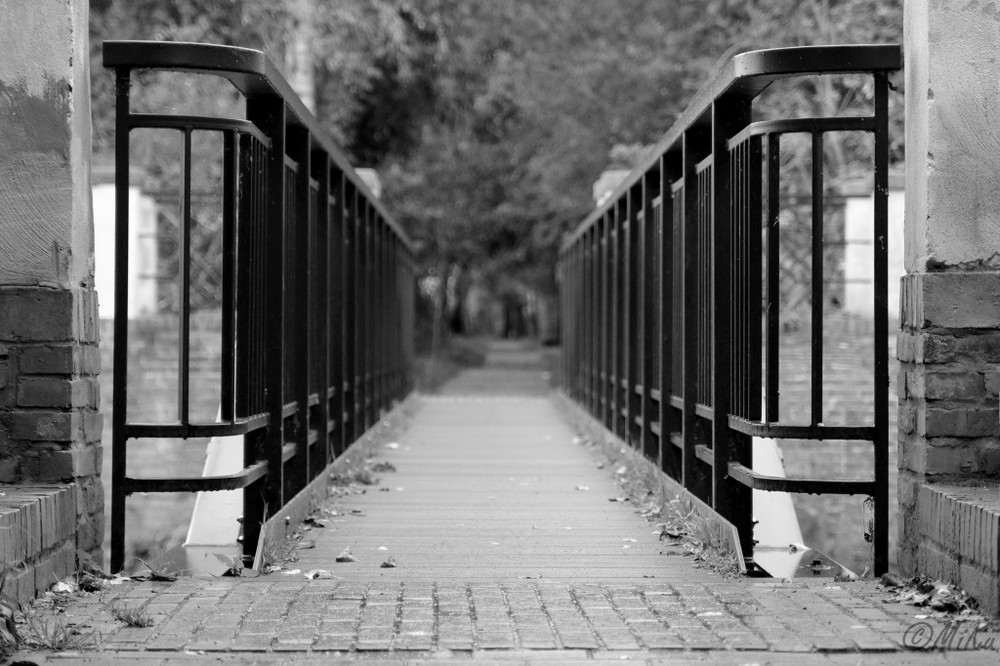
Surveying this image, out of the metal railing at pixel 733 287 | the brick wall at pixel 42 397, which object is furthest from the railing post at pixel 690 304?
the brick wall at pixel 42 397

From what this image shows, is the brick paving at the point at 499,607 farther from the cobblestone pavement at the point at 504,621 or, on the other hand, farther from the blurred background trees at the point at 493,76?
the blurred background trees at the point at 493,76

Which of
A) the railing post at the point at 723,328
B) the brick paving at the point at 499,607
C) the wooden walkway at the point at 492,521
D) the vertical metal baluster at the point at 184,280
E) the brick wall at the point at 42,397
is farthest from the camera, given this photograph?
the railing post at the point at 723,328

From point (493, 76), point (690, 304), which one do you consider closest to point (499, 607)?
Result: point (690, 304)

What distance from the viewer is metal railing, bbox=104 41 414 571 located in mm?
5977

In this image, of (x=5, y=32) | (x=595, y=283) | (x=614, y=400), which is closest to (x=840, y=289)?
(x=595, y=283)

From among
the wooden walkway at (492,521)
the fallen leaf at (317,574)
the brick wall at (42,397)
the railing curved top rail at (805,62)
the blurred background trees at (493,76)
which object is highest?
the blurred background trees at (493,76)

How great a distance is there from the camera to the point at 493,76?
2530 cm

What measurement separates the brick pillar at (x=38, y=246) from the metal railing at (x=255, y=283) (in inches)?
10.7

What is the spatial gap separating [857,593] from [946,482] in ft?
2.09

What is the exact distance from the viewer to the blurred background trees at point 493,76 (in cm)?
1709

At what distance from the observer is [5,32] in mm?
5766

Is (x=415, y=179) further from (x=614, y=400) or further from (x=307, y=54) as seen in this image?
(x=614, y=400)

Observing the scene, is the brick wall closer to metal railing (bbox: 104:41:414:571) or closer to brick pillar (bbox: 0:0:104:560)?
brick pillar (bbox: 0:0:104:560)

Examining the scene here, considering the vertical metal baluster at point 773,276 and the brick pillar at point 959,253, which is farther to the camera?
the vertical metal baluster at point 773,276
